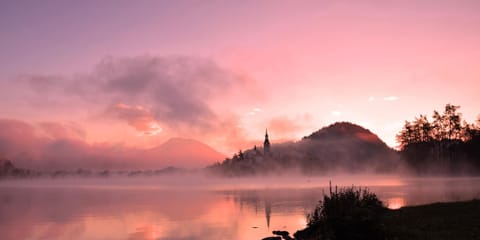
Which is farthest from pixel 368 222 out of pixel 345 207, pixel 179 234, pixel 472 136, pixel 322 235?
pixel 472 136

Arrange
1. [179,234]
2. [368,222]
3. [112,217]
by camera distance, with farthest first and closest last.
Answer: [112,217] → [179,234] → [368,222]

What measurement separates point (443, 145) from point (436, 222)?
149735mm

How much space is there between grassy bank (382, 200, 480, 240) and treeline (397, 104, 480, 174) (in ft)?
407

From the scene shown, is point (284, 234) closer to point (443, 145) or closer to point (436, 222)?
point (436, 222)

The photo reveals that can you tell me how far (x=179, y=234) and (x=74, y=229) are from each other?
46.8ft

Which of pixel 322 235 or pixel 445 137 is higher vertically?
pixel 445 137

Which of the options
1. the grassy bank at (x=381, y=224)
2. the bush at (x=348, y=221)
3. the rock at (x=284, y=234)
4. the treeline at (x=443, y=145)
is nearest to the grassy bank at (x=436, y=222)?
the grassy bank at (x=381, y=224)

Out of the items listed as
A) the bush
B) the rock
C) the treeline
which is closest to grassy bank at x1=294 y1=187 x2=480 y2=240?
the bush

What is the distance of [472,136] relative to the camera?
6063 inches

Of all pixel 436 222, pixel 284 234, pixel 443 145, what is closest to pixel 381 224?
pixel 436 222

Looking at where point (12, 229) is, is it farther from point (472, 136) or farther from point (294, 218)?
point (472, 136)

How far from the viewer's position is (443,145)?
16725cm

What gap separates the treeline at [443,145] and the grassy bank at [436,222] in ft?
407

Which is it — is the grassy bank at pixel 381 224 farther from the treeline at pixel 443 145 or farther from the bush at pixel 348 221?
the treeline at pixel 443 145
